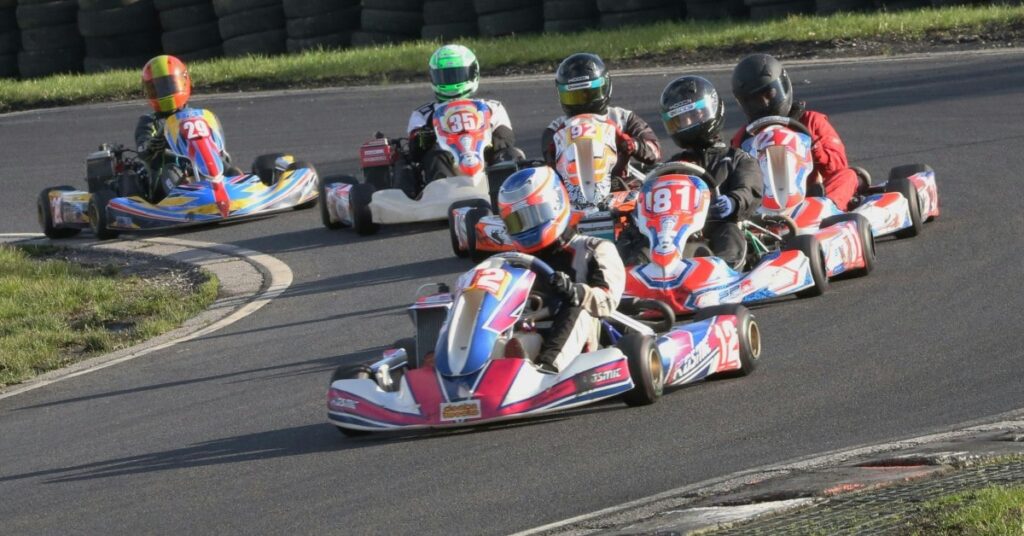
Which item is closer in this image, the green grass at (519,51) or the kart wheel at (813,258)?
the kart wheel at (813,258)

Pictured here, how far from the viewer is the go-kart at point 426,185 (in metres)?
12.8

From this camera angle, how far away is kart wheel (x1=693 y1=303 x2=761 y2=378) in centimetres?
755

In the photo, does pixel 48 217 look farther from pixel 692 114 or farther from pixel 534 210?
pixel 534 210

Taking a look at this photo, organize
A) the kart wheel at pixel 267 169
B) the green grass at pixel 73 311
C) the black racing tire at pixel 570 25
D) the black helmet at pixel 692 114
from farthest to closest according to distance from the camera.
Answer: the black racing tire at pixel 570 25 < the kart wheel at pixel 267 169 < the green grass at pixel 73 311 < the black helmet at pixel 692 114

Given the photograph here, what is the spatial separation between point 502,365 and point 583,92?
464cm

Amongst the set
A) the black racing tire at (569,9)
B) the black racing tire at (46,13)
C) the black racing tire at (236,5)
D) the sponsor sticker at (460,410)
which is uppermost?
the black racing tire at (46,13)

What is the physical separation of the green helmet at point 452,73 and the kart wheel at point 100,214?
9.83ft

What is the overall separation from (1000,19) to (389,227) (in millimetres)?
7754

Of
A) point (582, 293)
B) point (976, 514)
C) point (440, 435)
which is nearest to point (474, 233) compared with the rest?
point (582, 293)

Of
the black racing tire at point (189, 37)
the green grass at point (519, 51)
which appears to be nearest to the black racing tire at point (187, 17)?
the black racing tire at point (189, 37)

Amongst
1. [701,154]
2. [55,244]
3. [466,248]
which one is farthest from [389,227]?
[701,154]

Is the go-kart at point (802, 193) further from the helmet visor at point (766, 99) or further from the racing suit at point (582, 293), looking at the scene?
the racing suit at point (582, 293)

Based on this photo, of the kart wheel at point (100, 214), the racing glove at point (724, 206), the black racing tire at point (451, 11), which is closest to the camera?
the racing glove at point (724, 206)

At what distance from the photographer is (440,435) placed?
278 inches
